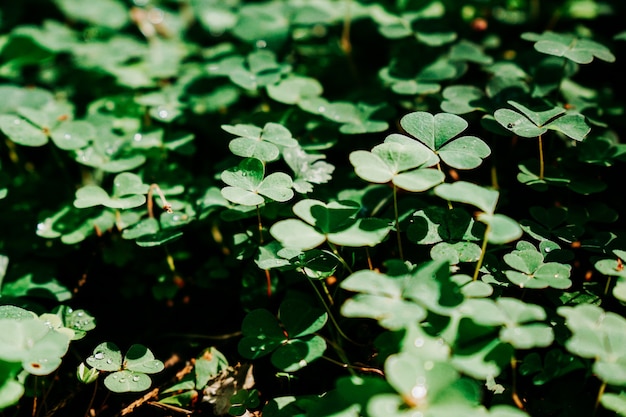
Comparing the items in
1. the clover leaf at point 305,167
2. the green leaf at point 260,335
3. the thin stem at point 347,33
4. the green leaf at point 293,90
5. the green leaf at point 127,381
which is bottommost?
the green leaf at point 127,381

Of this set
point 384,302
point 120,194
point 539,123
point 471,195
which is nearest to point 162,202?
point 120,194

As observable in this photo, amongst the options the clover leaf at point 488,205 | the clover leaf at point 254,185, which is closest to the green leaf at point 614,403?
the clover leaf at point 488,205

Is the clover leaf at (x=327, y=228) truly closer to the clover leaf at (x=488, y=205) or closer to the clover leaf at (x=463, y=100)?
the clover leaf at (x=488, y=205)

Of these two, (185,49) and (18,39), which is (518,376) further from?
(18,39)

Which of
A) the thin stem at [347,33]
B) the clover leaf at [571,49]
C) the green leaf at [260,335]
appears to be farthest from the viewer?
the thin stem at [347,33]

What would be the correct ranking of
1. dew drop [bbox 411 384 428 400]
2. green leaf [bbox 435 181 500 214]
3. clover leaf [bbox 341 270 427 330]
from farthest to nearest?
1. green leaf [bbox 435 181 500 214]
2. clover leaf [bbox 341 270 427 330]
3. dew drop [bbox 411 384 428 400]

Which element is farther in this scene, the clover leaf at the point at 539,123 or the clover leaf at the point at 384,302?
the clover leaf at the point at 539,123

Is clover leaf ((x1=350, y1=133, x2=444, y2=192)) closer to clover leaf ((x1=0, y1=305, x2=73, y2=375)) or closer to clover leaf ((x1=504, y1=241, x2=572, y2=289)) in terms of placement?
clover leaf ((x1=504, y1=241, x2=572, y2=289))

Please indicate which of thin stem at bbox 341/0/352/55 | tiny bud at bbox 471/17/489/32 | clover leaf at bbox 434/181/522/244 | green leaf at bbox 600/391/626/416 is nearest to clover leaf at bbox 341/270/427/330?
clover leaf at bbox 434/181/522/244
